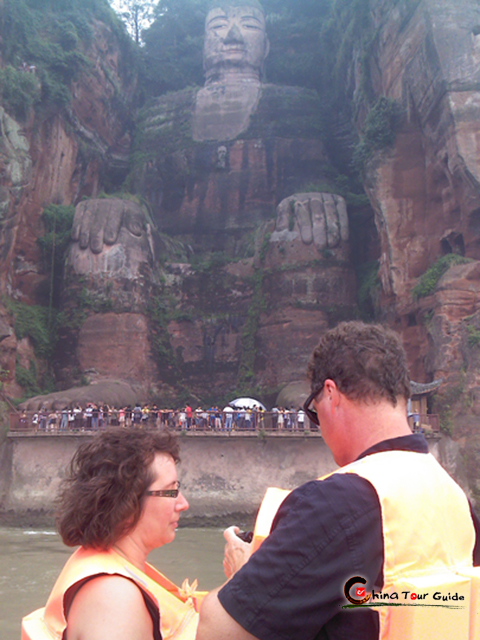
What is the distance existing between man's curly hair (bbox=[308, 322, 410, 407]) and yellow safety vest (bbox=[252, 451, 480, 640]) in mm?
253

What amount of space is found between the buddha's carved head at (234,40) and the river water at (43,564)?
28564 mm

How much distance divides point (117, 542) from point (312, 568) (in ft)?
2.82

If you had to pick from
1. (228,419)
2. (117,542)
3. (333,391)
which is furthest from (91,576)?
(228,419)

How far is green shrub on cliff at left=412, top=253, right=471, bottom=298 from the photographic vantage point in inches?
877

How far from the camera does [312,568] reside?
1399 millimetres

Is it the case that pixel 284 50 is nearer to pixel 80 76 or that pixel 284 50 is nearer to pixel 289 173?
pixel 289 173

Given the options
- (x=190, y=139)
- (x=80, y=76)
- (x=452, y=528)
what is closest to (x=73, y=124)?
(x=80, y=76)

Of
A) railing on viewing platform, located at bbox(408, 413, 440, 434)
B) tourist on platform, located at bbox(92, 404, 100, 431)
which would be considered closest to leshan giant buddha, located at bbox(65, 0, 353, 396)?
tourist on platform, located at bbox(92, 404, 100, 431)

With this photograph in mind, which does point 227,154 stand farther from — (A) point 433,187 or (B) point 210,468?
(B) point 210,468

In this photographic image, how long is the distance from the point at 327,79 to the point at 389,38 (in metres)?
14.5

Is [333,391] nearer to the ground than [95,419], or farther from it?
nearer to the ground

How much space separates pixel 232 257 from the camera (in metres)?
31.9

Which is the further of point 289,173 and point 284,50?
point 284,50

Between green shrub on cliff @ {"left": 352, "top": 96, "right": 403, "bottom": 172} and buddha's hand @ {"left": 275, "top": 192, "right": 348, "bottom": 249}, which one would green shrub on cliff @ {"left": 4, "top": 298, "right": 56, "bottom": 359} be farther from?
green shrub on cliff @ {"left": 352, "top": 96, "right": 403, "bottom": 172}
